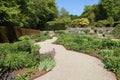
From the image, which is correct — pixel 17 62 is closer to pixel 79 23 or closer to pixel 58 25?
pixel 58 25

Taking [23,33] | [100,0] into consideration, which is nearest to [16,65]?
[23,33]

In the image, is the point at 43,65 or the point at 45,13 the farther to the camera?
the point at 45,13

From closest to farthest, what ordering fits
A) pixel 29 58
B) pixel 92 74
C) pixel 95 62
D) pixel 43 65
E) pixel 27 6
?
pixel 92 74 → pixel 43 65 → pixel 29 58 → pixel 95 62 → pixel 27 6

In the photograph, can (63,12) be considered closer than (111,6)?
No

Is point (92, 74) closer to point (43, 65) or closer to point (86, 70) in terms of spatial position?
point (86, 70)

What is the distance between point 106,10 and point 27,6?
3942cm

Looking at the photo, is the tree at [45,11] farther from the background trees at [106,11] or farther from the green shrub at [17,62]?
the green shrub at [17,62]

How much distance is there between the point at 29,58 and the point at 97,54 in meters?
4.68

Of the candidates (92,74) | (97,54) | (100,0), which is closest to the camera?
(92,74)

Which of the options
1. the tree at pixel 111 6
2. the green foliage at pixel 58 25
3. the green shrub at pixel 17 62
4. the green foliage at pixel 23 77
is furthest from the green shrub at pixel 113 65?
the tree at pixel 111 6

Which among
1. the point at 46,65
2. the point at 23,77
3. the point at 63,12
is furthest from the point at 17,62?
the point at 63,12

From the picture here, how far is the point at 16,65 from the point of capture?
1032 cm

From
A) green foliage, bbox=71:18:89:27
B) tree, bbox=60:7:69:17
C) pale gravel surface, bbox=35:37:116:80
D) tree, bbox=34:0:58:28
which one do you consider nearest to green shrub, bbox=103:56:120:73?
pale gravel surface, bbox=35:37:116:80

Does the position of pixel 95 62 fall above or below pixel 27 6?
below
